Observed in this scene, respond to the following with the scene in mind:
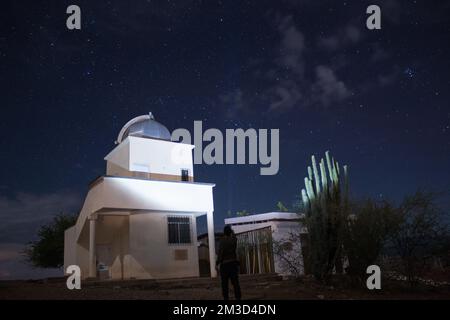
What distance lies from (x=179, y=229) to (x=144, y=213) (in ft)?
5.70

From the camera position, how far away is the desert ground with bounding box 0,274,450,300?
10.3m

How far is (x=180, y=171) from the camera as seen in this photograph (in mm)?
20078

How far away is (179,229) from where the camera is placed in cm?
1892

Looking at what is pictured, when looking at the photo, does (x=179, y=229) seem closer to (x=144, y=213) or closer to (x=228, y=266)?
(x=144, y=213)

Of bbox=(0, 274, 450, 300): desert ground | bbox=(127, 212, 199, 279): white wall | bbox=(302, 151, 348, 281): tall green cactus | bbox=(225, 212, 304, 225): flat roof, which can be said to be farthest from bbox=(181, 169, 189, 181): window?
bbox=(302, 151, 348, 281): tall green cactus

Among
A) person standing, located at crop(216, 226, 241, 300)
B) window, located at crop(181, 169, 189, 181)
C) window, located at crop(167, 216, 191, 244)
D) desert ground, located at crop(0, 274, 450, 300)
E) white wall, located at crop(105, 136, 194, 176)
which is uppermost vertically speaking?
white wall, located at crop(105, 136, 194, 176)

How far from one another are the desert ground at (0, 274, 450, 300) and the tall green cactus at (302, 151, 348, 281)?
57cm

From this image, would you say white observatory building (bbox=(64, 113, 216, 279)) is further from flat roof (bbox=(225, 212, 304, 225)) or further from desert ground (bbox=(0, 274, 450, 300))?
desert ground (bbox=(0, 274, 450, 300))

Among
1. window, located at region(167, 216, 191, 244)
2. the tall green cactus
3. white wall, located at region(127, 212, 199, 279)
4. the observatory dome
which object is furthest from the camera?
the observatory dome

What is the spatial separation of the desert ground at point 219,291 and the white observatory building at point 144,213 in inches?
106

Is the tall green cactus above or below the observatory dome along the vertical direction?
below

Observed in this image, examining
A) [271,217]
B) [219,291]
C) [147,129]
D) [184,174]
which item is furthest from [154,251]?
[219,291]

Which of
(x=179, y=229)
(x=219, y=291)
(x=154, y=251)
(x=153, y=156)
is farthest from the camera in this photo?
(x=153, y=156)
